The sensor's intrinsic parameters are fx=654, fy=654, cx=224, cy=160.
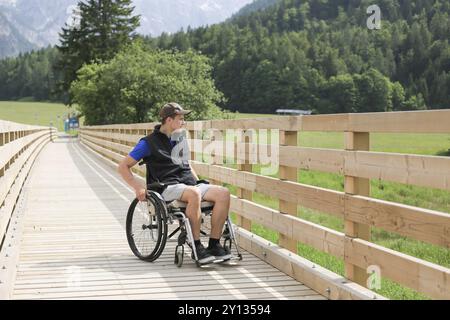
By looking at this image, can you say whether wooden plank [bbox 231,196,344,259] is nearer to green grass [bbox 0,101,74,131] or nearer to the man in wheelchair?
the man in wheelchair

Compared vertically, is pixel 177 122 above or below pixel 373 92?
below

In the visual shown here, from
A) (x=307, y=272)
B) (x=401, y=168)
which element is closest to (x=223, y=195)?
(x=307, y=272)

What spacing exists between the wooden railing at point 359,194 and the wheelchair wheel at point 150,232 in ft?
3.10

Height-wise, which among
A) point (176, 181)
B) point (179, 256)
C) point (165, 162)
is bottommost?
point (179, 256)

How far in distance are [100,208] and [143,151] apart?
4323mm

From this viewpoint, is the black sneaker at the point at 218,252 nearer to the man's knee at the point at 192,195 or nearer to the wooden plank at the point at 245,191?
the man's knee at the point at 192,195

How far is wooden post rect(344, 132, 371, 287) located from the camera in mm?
4270

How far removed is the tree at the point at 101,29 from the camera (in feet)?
172

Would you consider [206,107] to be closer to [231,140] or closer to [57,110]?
[231,140]

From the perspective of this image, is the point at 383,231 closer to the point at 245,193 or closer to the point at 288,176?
the point at 245,193

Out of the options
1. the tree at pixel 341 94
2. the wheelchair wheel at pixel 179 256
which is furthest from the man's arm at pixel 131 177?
the tree at pixel 341 94

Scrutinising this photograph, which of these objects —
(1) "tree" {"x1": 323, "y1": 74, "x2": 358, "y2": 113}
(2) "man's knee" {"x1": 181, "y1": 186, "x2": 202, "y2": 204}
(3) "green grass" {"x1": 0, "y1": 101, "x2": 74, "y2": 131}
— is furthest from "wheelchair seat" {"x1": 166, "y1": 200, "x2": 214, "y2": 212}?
(1) "tree" {"x1": 323, "y1": 74, "x2": 358, "y2": 113}

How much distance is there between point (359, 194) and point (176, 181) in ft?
6.18

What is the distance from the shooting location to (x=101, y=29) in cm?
5278
